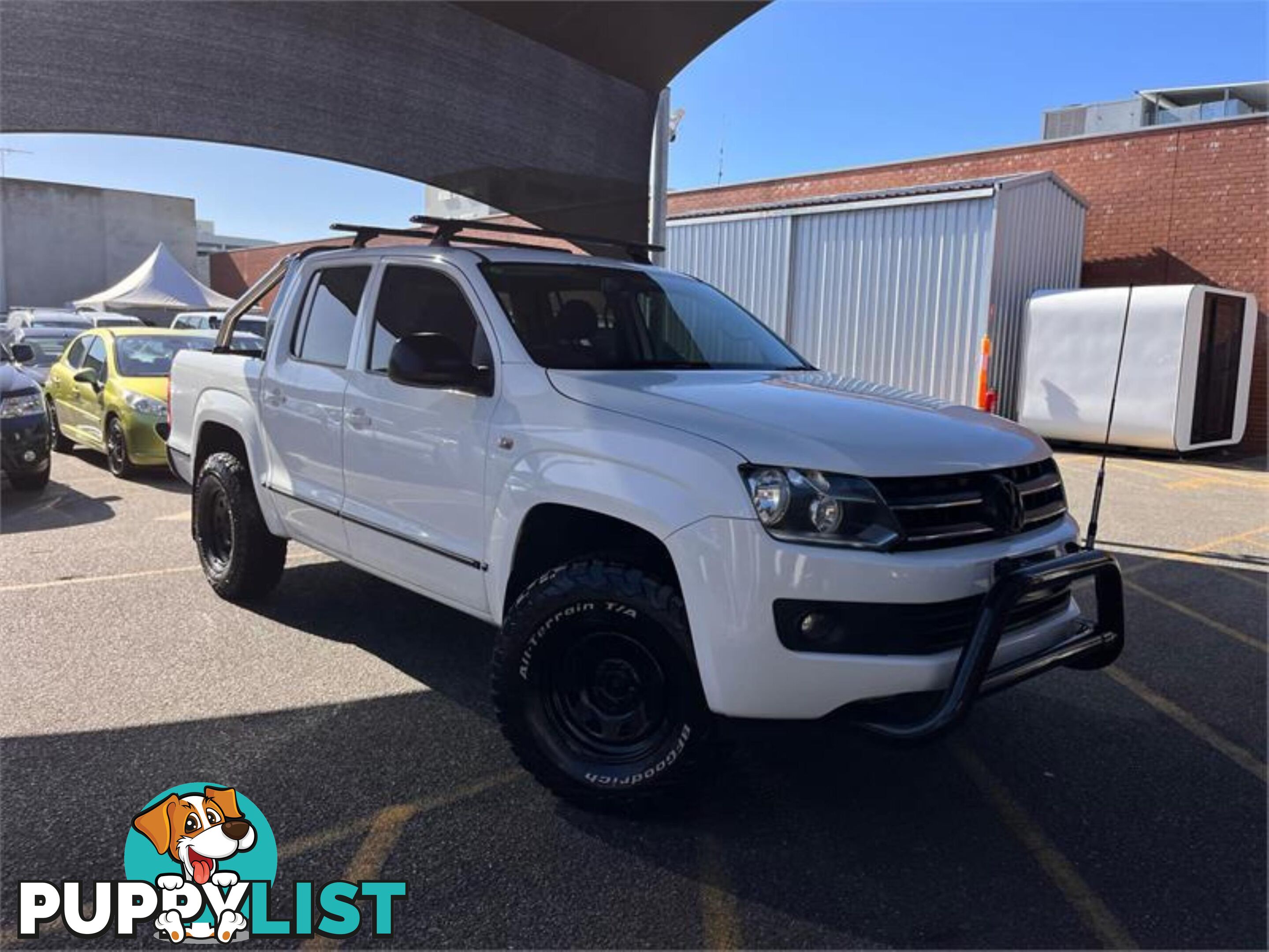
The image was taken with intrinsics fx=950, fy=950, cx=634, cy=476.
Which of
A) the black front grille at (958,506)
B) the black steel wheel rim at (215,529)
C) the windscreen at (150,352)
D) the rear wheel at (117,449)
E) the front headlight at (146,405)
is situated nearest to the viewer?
the black front grille at (958,506)

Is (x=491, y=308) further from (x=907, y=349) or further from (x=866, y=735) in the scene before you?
(x=907, y=349)

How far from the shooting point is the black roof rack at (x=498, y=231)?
4.32 m

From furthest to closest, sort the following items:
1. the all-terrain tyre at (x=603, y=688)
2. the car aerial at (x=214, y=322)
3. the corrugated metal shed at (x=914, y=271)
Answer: the car aerial at (x=214, y=322) → the corrugated metal shed at (x=914, y=271) → the all-terrain tyre at (x=603, y=688)

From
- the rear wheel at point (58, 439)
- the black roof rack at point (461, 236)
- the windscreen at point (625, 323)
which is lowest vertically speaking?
the rear wheel at point (58, 439)

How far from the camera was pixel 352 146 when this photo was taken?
6547 mm

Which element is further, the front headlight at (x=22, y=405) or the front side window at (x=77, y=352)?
the front side window at (x=77, y=352)

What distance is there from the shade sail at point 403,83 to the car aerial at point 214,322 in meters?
5.72

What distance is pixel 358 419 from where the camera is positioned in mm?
4215

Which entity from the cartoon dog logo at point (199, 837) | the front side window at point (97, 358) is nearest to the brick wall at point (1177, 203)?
the front side window at point (97, 358)

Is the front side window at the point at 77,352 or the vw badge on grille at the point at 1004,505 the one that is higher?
the front side window at the point at 77,352

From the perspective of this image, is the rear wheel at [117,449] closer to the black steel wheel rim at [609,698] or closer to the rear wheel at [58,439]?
the rear wheel at [58,439]

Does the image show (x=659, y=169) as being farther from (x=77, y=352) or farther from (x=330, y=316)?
(x=77, y=352)

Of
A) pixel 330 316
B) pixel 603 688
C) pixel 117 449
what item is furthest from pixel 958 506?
pixel 117 449

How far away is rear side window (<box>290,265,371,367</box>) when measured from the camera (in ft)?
14.8
